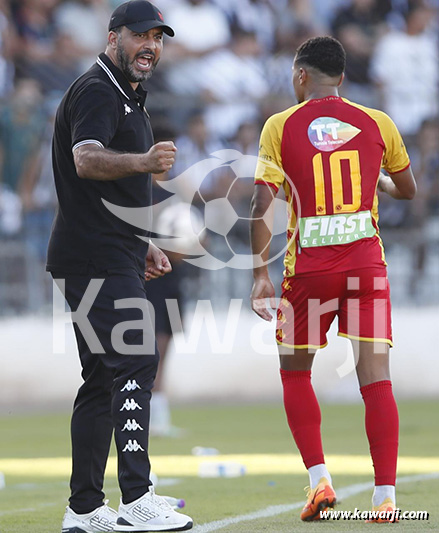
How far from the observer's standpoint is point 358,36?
15.3 meters

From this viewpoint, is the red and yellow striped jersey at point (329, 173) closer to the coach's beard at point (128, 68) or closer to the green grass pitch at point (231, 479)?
the coach's beard at point (128, 68)

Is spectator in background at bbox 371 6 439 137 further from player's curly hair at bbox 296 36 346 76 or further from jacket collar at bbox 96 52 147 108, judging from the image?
jacket collar at bbox 96 52 147 108

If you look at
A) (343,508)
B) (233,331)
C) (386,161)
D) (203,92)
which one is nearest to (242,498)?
(343,508)

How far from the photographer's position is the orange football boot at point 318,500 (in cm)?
507

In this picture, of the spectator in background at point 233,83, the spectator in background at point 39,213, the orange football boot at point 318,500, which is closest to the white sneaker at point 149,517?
the orange football boot at point 318,500

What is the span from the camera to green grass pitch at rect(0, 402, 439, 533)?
17.8ft

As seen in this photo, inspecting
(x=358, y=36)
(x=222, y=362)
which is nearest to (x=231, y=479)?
(x=222, y=362)

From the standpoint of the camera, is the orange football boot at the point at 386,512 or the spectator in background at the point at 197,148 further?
the spectator in background at the point at 197,148

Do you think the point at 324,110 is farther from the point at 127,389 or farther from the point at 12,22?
the point at 12,22

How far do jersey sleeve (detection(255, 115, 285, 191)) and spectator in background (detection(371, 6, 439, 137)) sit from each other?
8208mm

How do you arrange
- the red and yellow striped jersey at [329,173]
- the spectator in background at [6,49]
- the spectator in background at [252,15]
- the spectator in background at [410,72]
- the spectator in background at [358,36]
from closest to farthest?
1. the red and yellow striped jersey at [329,173]
2. the spectator in background at [410,72]
3. the spectator in background at [6,49]
4. the spectator in background at [358,36]
5. the spectator in background at [252,15]

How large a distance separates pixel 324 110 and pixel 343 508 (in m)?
1.94

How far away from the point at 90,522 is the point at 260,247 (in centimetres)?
147

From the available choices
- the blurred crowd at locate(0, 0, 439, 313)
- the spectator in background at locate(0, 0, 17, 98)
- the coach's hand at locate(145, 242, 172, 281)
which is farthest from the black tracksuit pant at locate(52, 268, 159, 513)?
the spectator in background at locate(0, 0, 17, 98)
